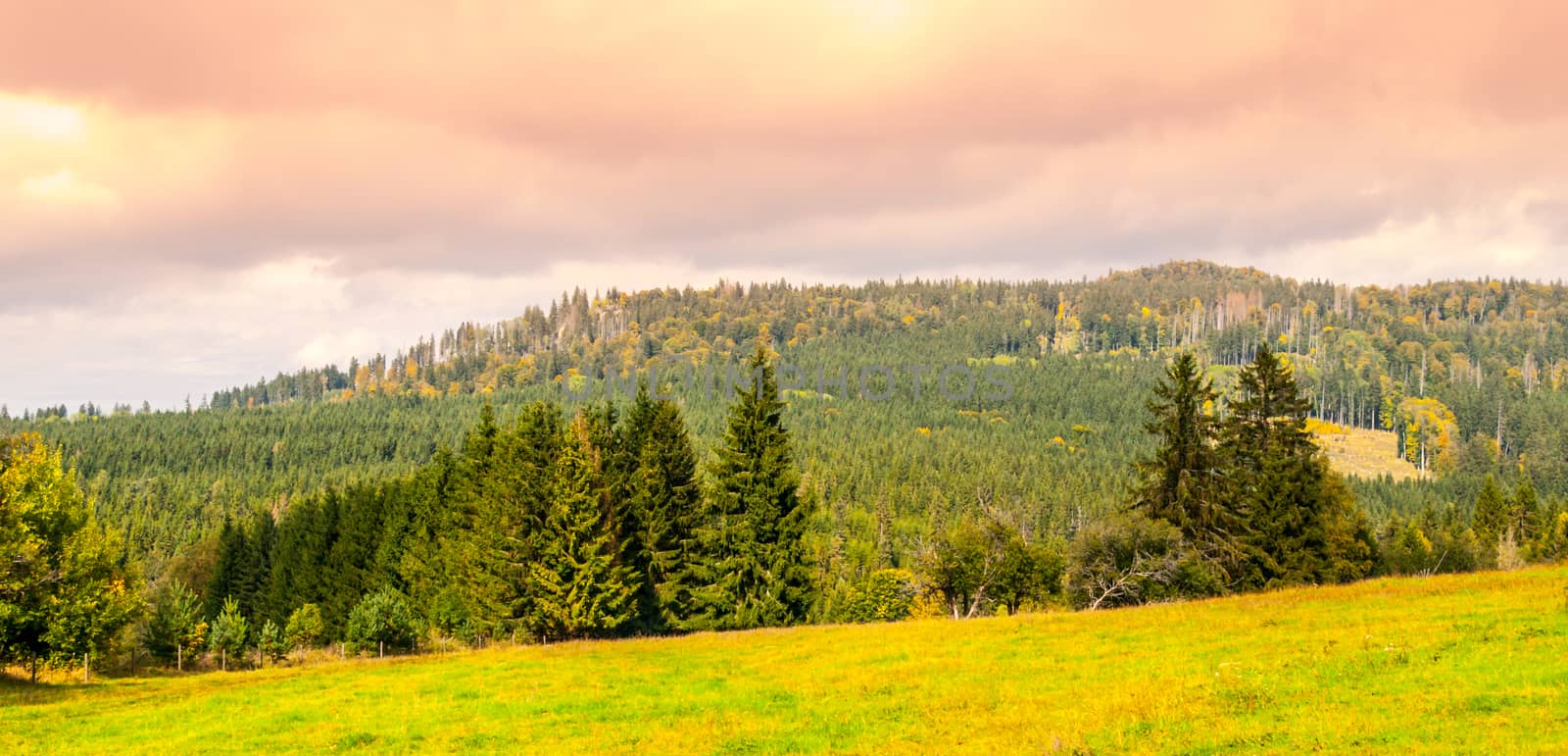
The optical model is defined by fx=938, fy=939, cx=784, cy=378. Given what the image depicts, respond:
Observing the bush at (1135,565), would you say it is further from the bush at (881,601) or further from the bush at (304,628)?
the bush at (304,628)

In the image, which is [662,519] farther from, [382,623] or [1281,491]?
[1281,491]

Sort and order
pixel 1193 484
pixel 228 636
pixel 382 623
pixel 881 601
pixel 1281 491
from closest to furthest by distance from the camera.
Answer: pixel 1281 491
pixel 1193 484
pixel 382 623
pixel 228 636
pixel 881 601

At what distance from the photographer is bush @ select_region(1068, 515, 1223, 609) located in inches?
2066

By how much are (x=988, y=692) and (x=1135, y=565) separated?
31064mm

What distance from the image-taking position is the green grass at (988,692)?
18312mm

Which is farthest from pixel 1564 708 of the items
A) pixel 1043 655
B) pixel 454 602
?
pixel 454 602

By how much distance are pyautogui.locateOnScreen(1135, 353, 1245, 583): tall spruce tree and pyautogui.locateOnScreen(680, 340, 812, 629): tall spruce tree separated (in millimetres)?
21300

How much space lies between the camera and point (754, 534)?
167ft

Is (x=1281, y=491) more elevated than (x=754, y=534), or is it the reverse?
(x=1281, y=491)

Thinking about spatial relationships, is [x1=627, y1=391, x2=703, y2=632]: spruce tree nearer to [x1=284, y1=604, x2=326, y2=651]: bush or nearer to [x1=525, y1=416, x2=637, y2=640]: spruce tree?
[x1=525, y1=416, x2=637, y2=640]: spruce tree

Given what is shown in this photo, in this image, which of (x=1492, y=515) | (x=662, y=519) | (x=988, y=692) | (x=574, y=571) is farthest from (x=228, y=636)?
(x=1492, y=515)

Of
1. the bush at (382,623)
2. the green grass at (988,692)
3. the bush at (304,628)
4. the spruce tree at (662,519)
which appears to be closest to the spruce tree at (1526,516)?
the green grass at (988,692)

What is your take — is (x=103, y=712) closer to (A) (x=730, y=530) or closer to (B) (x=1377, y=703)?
(A) (x=730, y=530)

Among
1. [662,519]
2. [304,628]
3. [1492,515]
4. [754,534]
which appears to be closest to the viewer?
[754,534]
